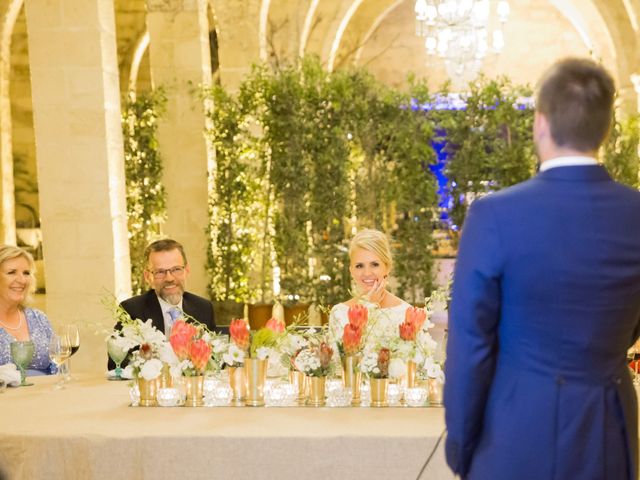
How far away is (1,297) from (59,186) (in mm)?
2187

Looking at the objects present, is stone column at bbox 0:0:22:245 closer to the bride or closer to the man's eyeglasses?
the man's eyeglasses

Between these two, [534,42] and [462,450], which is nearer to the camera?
[462,450]

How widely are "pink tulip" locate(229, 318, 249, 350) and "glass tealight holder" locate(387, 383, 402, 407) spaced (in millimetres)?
573

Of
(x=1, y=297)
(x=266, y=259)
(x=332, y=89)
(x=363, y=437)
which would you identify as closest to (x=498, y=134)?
(x=332, y=89)

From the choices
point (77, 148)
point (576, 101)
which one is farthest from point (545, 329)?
point (77, 148)

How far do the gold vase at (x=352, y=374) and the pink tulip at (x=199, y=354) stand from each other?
51 centimetres

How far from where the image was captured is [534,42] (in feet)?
68.4

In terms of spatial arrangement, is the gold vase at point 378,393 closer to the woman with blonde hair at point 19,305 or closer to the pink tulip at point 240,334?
the pink tulip at point 240,334

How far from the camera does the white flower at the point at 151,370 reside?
3.83 m

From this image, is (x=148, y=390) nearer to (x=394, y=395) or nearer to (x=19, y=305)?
(x=394, y=395)

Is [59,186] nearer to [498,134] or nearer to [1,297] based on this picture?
[1,297]

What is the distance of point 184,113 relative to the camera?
1059cm

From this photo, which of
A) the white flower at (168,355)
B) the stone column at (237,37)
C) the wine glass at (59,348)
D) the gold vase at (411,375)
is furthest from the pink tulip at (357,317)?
the stone column at (237,37)

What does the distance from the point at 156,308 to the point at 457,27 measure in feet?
31.2
